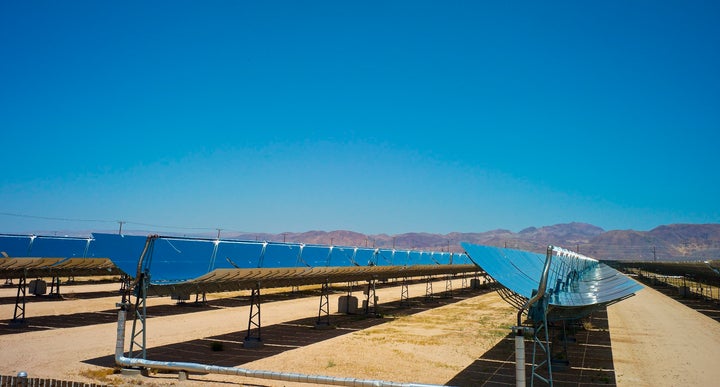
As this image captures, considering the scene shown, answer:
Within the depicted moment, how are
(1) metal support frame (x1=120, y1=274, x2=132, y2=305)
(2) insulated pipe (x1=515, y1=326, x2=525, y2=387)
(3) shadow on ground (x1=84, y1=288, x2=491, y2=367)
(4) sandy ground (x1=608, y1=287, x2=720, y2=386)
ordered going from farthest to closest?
(3) shadow on ground (x1=84, y1=288, x2=491, y2=367), (4) sandy ground (x1=608, y1=287, x2=720, y2=386), (1) metal support frame (x1=120, y1=274, x2=132, y2=305), (2) insulated pipe (x1=515, y1=326, x2=525, y2=387)

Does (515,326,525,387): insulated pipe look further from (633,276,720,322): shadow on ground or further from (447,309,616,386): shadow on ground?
(633,276,720,322): shadow on ground

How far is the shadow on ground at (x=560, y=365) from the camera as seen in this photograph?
53.7 feet

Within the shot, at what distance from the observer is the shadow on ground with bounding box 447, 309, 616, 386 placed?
16.4 m

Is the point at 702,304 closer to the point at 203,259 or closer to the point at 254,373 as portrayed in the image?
the point at 203,259

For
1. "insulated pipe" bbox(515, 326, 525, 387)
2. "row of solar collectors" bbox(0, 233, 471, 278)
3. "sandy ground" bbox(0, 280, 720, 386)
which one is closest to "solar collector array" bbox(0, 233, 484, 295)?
"row of solar collectors" bbox(0, 233, 471, 278)

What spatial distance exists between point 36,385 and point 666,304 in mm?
50236

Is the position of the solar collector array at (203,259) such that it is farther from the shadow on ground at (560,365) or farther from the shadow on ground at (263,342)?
the shadow on ground at (560,365)

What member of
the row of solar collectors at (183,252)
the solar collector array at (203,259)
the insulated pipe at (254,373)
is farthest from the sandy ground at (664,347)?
the row of solar collectors at (183,252)

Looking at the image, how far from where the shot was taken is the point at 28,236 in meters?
31.6

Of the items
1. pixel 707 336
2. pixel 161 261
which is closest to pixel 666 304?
pixel 707 336

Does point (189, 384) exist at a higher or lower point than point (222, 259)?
lower

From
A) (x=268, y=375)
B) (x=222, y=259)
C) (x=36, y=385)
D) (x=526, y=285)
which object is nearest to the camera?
(x=36, y=385)

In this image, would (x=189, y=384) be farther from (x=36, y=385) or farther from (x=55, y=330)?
(x=55, y=330)

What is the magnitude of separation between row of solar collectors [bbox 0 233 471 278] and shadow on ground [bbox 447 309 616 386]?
10.1 meters
